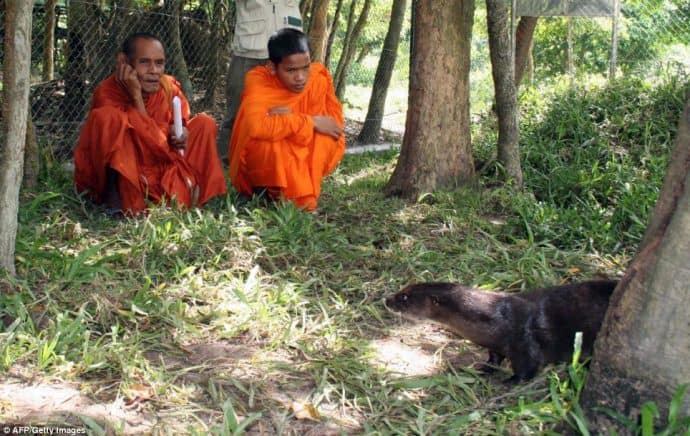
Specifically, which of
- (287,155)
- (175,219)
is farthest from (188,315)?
(287,155)

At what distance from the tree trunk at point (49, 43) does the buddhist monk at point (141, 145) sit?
326 cm

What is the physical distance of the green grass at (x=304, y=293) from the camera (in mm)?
3168

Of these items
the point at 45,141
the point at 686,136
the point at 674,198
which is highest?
the point at 686,136

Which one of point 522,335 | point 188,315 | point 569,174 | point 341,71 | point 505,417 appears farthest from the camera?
point 341,71

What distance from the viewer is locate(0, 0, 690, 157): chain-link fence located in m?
7.73

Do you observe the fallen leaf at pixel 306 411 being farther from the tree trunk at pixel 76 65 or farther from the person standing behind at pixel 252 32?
the tree trunk at pixel 76 65

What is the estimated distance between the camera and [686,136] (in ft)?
9.19

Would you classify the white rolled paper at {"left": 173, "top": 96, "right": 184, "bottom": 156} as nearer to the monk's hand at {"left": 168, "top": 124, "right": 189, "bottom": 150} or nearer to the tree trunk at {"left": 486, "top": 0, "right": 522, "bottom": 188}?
the monk's hand at {"left": 168, "top": 124, "right": 189, "bottom": 150}

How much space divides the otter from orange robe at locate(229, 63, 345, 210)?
2.28 m

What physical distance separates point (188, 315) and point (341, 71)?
803 cm

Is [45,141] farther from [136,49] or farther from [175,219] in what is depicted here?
[175,219]

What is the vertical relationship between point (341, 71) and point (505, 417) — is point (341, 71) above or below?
above

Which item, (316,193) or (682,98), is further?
(682,98)

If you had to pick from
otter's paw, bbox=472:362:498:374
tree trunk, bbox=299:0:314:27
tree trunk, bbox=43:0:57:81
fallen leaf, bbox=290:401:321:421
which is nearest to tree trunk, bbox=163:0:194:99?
tree trunk, bbox=43:0:57:81
